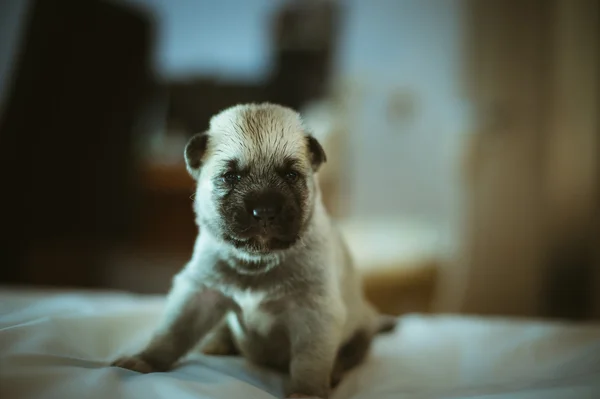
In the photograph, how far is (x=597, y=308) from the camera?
3250 millimetres

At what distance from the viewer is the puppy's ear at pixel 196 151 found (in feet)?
4.09

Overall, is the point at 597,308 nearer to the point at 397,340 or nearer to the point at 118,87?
the point at 397,340

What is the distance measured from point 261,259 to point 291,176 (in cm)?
22

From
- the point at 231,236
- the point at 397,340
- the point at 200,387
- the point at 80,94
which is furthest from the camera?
the point at 80,94

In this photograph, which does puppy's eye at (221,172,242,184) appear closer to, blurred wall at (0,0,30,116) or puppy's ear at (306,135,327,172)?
puppy's ear at (306,135,327,172)

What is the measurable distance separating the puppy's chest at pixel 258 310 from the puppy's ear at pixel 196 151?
36cm

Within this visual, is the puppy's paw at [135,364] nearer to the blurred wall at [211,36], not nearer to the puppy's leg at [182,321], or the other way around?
the puppy's leg at [182,321]

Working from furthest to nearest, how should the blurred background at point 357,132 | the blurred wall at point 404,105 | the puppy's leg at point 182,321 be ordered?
the blurred wall at point 404,105 < the blurred background at point 357,132 < the puppy's leg at point 182,321

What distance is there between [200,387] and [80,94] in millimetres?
2697

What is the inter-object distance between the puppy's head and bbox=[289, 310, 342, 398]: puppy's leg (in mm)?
206

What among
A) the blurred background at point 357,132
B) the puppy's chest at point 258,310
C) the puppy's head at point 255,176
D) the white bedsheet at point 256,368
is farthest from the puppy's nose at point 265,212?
the blurred background at point 357,132

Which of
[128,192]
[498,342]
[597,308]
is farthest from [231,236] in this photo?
[597,308]

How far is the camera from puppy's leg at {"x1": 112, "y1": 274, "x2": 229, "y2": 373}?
115 centimetres

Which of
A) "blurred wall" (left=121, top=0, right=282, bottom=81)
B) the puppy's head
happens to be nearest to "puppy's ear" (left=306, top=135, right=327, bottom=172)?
the puppy's head
